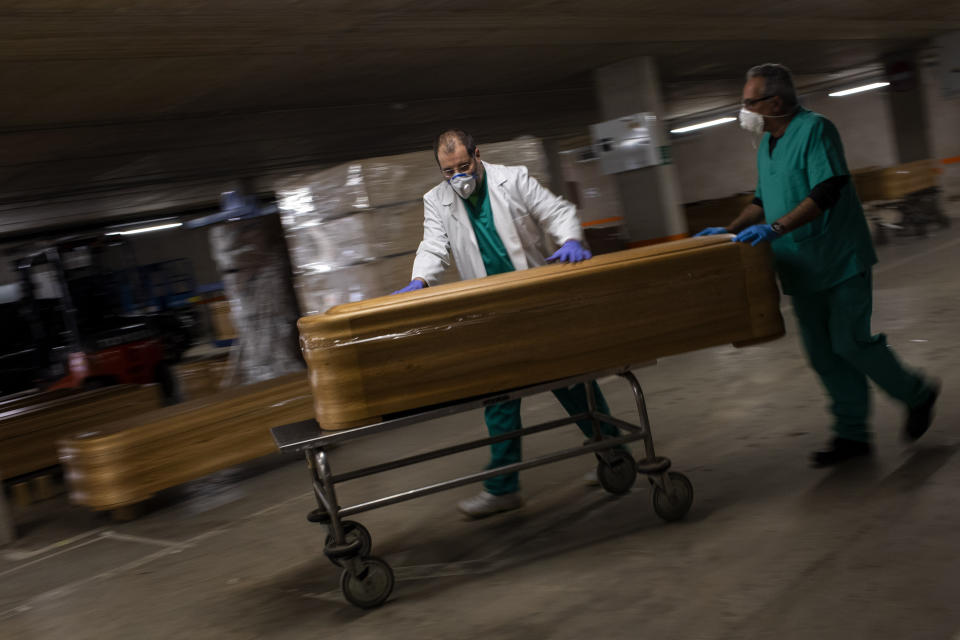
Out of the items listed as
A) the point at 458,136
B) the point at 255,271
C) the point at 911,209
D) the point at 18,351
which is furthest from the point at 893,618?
the point at 18,351

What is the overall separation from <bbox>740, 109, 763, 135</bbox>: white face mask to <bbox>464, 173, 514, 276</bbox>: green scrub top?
1.29m

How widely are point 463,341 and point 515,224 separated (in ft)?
3.26

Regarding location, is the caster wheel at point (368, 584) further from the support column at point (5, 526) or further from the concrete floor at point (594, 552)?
the support column at point (5, 526)

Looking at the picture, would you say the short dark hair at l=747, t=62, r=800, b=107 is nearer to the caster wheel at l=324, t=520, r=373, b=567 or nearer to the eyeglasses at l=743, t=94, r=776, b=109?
the eyeglasses at l=743, t=94, r=776, b=109

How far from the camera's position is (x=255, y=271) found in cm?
680

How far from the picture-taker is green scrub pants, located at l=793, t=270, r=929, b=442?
368cm

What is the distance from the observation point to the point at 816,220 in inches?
146

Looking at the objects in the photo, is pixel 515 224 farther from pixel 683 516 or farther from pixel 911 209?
pixel 911 209

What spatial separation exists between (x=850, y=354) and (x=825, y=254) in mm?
469

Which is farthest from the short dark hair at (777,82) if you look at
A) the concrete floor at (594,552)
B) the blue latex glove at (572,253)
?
the concrete floor at (594,552)

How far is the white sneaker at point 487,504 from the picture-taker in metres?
4.17

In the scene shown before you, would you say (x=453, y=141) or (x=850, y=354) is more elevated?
(x=453, y=141)

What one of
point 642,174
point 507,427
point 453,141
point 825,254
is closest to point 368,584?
point 507,427

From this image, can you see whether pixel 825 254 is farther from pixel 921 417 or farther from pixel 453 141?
pixel 453 141
